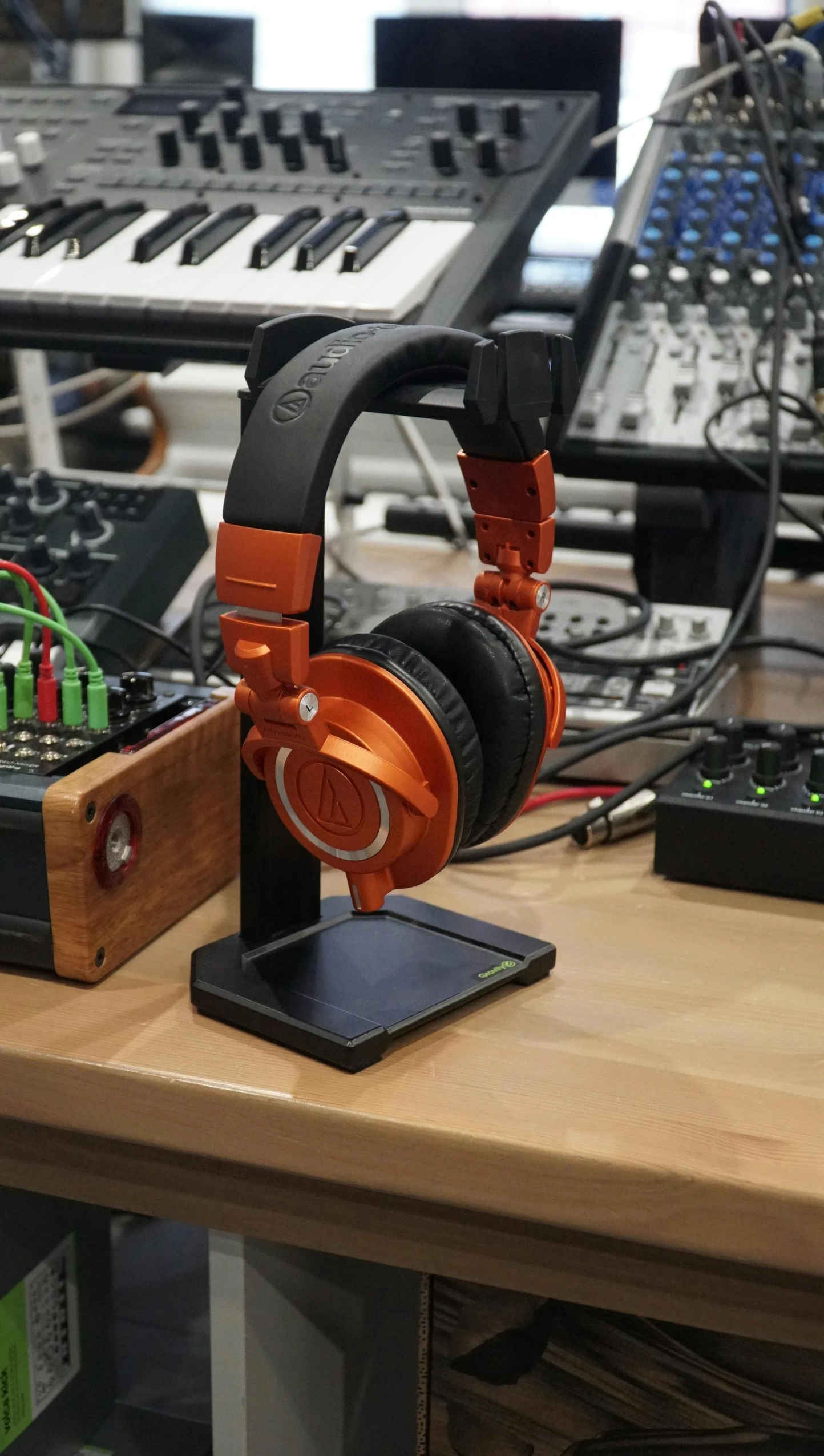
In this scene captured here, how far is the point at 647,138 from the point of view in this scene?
1096mm

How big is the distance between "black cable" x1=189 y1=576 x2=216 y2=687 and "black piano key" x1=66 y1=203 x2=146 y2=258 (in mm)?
230

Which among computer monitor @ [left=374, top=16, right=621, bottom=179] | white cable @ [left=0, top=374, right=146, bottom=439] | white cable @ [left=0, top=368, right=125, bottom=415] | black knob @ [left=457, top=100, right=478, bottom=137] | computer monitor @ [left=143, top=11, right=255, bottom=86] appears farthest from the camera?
white cable @ [left=0, top=374, right=146, bottom=439]

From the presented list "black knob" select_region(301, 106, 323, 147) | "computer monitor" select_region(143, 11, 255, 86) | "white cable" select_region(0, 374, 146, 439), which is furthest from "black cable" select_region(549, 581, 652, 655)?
"white cable" select_region(0, 374, 146, 439)

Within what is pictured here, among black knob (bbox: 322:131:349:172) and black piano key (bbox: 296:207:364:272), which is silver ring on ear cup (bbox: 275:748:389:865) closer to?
black piano key (bbox: 296:207:364:272)

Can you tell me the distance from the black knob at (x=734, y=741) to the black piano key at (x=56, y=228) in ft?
1.79

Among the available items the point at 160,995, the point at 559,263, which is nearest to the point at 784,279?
the point at 559,263

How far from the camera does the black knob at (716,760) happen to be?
72 cm

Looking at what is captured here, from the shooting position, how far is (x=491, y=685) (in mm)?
519

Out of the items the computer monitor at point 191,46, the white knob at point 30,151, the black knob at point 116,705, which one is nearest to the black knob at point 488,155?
the white knob at point 30,151

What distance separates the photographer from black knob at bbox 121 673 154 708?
672 mm

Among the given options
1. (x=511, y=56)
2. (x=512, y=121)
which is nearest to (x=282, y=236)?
(x=512, y=121)

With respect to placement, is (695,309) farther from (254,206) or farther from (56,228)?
(56,228)

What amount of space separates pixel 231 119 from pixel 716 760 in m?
0.65

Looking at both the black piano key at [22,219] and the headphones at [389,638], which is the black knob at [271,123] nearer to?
the black piano key at [22,219]
